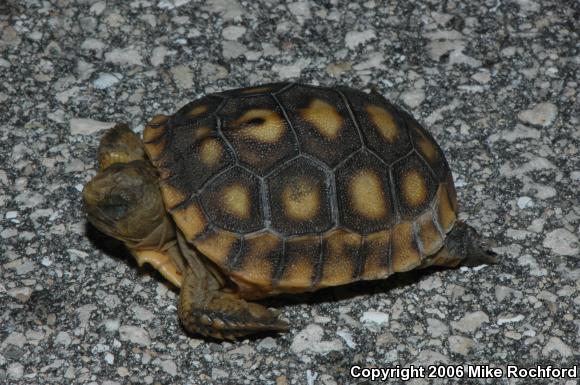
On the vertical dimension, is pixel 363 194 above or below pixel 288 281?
above

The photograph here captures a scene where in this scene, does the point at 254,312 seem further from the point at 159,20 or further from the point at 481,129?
the point at 159,20

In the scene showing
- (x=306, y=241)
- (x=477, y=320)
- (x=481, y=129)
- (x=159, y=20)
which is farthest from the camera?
(x=159, y=20)

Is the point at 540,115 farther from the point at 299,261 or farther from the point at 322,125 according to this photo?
the point at 299,261

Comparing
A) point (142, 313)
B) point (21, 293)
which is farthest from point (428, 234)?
point (21, 293)

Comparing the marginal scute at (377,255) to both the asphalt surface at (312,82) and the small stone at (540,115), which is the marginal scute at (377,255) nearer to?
the asphalt surface at (312,82)

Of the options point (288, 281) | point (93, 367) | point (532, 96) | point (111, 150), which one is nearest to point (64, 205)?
point (111, 150)

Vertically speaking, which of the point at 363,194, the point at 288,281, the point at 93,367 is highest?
the point at 363,194
